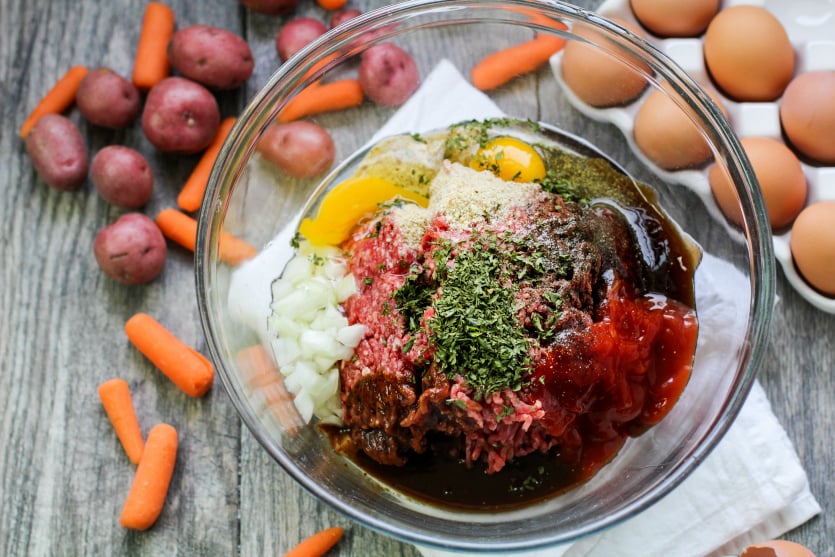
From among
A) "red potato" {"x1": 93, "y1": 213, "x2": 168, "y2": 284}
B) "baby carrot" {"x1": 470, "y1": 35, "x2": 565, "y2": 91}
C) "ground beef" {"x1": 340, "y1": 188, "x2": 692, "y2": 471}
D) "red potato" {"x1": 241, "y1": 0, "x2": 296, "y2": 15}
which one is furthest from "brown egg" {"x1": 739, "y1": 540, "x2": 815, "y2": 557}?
"red potato" {"x1": 241, "y1": 0, "x2": 296, "y2": 15}

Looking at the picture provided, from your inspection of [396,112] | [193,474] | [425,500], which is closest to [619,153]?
[396,112]

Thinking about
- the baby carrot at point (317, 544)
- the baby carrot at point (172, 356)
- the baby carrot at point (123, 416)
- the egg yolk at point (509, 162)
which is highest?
the egg yolk at point (509, 162)

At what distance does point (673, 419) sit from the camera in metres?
2.29

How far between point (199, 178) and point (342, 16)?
740mm

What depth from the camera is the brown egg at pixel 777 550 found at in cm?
245

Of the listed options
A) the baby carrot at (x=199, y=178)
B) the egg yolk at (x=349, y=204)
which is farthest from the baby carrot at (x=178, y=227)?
the egg yolk at (x=349, y=204)

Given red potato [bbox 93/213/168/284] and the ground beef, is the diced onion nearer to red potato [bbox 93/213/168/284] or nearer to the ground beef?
the ground beef

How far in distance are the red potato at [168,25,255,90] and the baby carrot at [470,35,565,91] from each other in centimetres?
81

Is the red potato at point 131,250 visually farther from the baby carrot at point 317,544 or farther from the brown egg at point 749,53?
the brown egg at point 749,53

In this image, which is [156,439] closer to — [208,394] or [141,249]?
[208,394]

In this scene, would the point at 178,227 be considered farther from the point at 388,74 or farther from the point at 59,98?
the point at 388,74

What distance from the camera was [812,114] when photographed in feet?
8.58

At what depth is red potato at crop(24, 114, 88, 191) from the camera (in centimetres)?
279

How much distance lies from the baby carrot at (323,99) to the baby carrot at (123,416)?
1.03 meters
